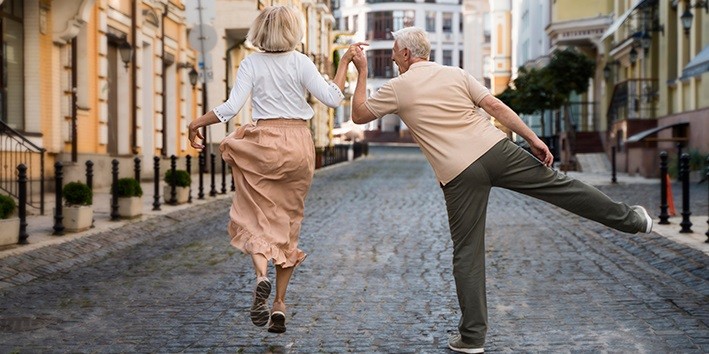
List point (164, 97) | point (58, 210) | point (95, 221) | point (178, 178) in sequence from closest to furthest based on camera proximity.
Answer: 1. point (58, 210)
2. point (95, 221)
3. point (178, 178)
4. point (164, 97)

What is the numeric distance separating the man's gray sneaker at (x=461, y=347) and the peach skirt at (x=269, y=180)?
1.03 meters

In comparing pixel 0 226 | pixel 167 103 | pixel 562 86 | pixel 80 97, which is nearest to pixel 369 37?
pixel 562 86

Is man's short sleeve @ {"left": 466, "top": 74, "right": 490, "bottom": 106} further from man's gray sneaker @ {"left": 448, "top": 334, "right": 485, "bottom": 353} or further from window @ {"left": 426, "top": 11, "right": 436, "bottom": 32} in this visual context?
window @ {"left": 426, "top": 11, "right": 436, "bottom": 32}

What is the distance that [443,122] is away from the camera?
552 cm

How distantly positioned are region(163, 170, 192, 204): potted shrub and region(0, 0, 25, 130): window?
2.75m

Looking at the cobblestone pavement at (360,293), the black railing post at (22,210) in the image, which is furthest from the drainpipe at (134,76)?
the black railing post at (22,210)

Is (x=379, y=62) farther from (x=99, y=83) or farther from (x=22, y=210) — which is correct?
(x=22, y=210)

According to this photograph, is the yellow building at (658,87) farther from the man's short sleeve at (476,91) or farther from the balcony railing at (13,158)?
the man's short sleeve at (476,91)

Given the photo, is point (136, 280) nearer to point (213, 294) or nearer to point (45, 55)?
point (213, 294)

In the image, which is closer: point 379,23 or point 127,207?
point 127,207

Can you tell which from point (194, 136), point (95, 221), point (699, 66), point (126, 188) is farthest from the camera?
point (699, 66)

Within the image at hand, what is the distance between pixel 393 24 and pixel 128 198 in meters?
94.6

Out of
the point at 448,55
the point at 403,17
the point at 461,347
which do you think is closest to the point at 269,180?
the point at 461,347

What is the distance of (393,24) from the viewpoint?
4213 inches
